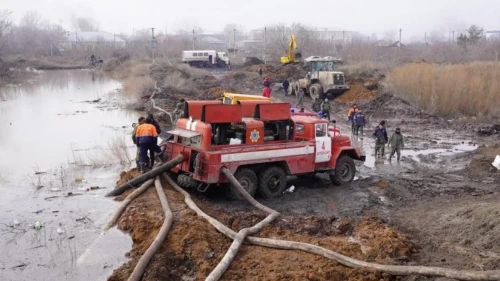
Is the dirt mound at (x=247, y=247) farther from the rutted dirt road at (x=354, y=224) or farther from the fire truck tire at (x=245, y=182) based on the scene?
the fire truck tire at (x=245, y=182)

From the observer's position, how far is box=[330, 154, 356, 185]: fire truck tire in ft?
45.0

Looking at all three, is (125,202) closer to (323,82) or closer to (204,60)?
(323,82)

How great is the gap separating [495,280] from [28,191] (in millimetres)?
10904

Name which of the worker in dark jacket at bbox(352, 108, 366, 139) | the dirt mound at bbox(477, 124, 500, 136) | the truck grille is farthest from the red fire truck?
the truck grille

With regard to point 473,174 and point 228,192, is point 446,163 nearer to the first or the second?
point 473,174

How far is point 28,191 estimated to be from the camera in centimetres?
1297

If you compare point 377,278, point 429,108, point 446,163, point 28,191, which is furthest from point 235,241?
point 429,108

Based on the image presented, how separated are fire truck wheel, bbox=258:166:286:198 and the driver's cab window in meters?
1.51

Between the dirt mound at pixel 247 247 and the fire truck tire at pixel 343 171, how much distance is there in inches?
144

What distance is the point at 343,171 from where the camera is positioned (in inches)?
548

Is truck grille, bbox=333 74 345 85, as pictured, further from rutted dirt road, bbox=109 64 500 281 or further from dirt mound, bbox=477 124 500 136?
rutted dirt road, bbox=109 64 500 281

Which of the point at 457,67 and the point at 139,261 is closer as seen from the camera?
the point at 139,261

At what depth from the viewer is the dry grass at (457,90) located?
26.4 m

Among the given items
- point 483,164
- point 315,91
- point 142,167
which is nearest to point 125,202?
point 142,167
